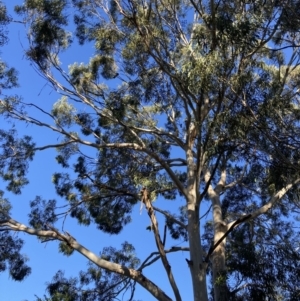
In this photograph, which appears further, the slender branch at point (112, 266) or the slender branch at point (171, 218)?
the slender branch at point (171, 218)

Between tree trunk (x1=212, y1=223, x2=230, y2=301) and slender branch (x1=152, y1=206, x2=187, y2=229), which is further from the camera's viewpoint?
slender branch (x1=152, y1=206, x2=187, y2=229)

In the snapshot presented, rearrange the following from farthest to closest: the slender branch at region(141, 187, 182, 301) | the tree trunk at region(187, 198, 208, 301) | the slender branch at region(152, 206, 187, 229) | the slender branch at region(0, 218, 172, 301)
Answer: the slender branch at region(152, 206, 187, 229) < the tree trunk at region(187, 198, 208, 301) < the slender branch at region(0, 218, 172, 301) < the slender branch at region(141, 187, 182, 301)

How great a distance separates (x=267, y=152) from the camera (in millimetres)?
6816

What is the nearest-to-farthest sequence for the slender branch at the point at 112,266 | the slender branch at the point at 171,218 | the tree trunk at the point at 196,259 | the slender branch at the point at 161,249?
the slender branch at the point at 161,249
the slender branch at the point at 112,266
the tree trunk at the point at 196,259
the slender branch at the point at 171,218

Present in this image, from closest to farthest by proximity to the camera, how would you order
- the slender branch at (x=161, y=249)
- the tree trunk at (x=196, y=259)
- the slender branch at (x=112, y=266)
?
1. the slender branch at (x=161, y=249)
2. the slender branch at (x=112, y=266)
3. the tree trunk at (x=196, y=259)

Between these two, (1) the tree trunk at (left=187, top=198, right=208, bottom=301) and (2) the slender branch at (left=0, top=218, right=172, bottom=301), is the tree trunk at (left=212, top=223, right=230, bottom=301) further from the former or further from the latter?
(2) the slender branch at (left=0, top=218, right=172, bottom=301)

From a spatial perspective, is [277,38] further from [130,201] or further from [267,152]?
[130,201]

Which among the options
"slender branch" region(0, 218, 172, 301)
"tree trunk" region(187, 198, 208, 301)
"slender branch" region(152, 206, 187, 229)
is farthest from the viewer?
"slender branch" region(152, 206, 187, 229)

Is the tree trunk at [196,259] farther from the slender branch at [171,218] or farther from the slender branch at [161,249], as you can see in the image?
the slender branch at [171,218]

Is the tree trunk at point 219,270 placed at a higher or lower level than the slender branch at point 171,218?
lower

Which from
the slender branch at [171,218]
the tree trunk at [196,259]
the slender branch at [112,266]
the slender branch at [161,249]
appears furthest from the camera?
the slender branch at [171,218]

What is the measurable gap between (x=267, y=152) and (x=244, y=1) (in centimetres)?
209

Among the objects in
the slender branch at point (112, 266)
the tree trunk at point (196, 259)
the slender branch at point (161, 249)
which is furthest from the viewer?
the tree trunk at point (196, 259)

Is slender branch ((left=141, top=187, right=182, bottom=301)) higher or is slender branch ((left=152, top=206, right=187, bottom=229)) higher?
slender branch ((left=152, top=206, right=187, bottom=229))
